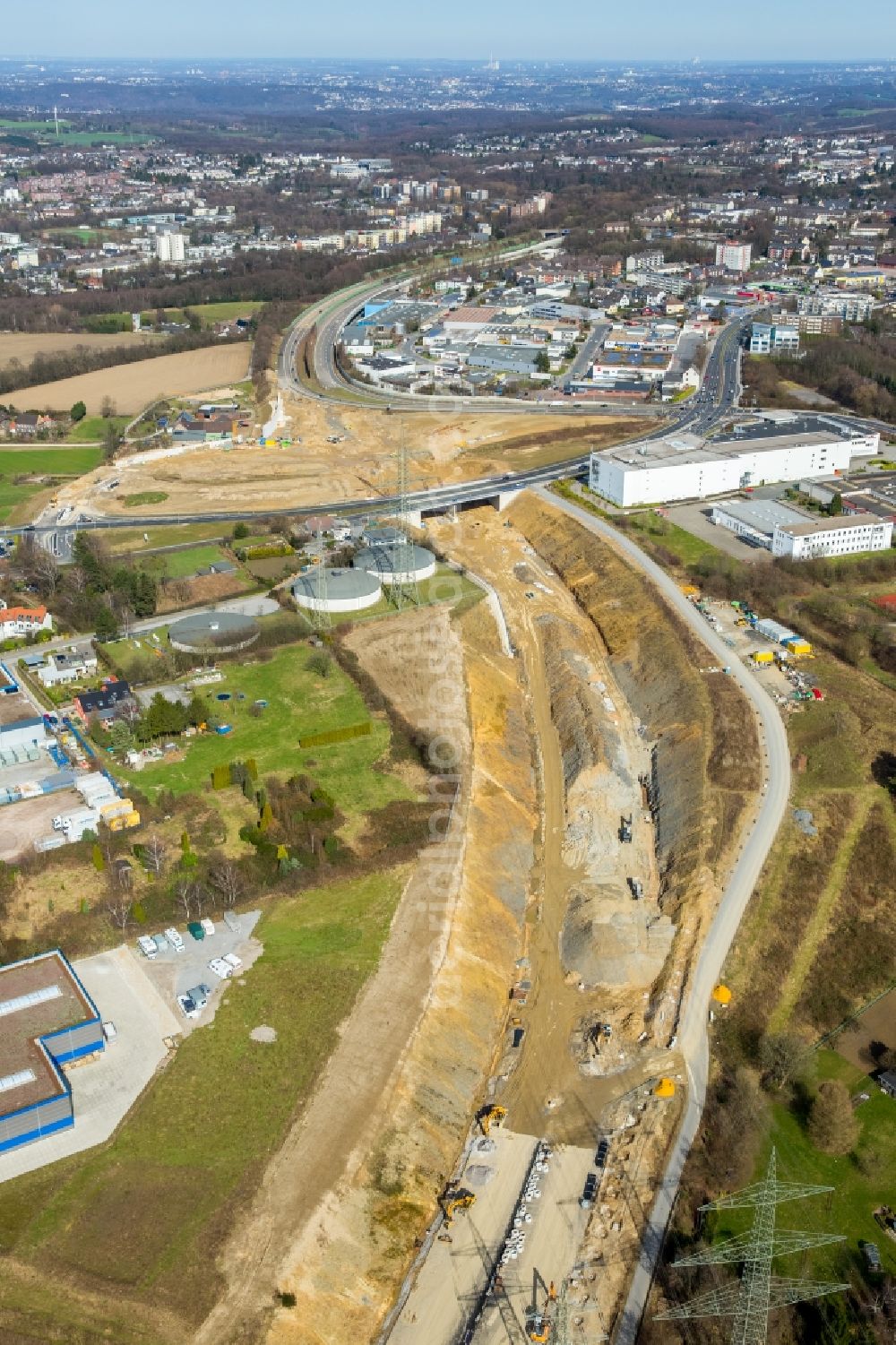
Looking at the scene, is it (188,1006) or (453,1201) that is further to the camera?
(188,1006)

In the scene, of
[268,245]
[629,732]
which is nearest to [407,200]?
[268,245]

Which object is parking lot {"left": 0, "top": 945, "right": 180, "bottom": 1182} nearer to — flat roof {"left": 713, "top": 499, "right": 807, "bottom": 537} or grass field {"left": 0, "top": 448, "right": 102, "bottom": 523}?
flat roof {"left": 713, "top": 499, "right": 807, "bottom": 537}

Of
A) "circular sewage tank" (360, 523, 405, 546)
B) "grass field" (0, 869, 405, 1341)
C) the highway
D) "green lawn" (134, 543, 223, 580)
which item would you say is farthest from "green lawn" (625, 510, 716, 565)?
"grass field" (0, 869, 405, 1341)

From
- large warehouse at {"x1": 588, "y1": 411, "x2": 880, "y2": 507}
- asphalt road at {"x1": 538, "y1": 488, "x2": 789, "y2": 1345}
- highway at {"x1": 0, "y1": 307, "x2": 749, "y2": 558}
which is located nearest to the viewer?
asphalt road at {"x1": 538, "y1": 488, "x2": 789, "y2": 1345}

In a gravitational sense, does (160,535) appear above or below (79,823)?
above

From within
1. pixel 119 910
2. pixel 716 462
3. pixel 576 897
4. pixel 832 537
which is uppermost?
pixel 716 462

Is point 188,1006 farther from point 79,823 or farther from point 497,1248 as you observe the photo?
point 497,1248

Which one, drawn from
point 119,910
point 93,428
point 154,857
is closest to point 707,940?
point 154,857
